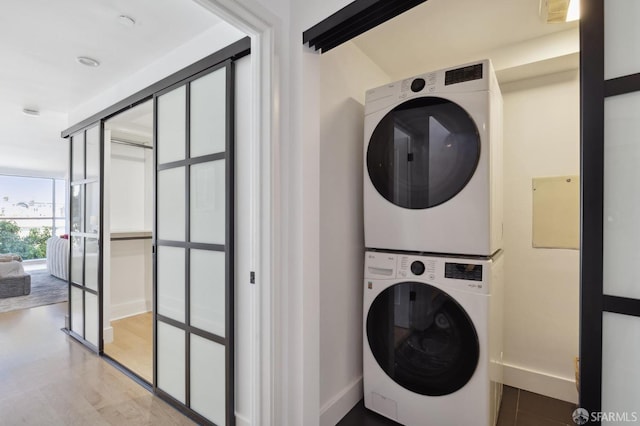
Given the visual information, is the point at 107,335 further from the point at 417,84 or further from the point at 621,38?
the point at 621,38

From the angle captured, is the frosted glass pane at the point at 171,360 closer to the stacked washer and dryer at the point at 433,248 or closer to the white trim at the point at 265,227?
the white trim at the point at 265,227

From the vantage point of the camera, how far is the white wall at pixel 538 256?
206 centimetres

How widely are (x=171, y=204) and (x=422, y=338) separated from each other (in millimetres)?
1779

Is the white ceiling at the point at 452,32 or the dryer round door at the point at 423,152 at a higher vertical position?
the white ceiling at the point at 452,32

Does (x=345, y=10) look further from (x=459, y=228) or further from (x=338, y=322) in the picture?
(x=338, y=322)

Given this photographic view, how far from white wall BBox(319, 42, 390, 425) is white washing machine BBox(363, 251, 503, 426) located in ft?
0.53

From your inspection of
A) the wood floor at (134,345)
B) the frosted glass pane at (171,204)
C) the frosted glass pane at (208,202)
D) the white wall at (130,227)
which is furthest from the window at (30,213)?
the frosted glass pane at (208,202)

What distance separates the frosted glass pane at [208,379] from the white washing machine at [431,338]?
0.87 m

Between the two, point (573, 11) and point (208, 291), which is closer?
point (573, 11)

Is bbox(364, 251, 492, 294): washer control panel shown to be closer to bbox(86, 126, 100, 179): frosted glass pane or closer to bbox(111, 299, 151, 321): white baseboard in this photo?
bbox(86, 126, 100, 179): frosted glass pane

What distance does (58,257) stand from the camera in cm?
585

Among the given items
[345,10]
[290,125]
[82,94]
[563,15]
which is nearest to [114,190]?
[82,94]

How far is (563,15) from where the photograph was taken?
1.65 meters

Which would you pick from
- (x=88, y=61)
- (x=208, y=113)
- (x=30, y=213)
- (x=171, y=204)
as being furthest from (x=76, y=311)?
(x=30, y=213)
